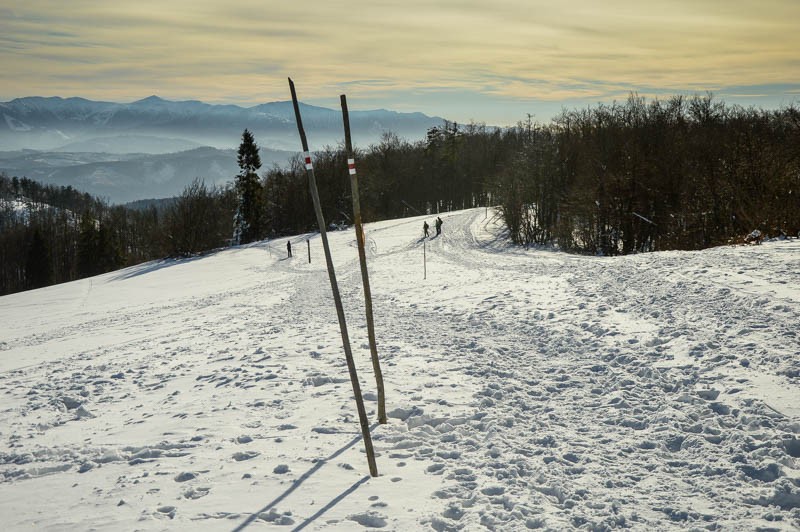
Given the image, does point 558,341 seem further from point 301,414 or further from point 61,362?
point 61,362

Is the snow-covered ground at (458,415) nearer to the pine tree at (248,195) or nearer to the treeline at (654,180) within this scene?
the treeline at (654,180)

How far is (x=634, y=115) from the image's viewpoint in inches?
1999

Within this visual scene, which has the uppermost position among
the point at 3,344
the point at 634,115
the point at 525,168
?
the point at 634,115

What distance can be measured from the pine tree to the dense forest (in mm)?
149

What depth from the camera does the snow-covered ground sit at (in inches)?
235

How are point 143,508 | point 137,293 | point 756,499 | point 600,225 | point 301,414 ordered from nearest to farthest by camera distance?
point 756,499, point 143,508, point 301,414, point 137,293, point 600,225

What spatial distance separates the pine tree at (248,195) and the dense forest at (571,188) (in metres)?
0.15

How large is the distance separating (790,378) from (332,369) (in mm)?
8970

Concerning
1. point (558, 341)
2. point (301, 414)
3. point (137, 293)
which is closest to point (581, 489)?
point (301, 414)

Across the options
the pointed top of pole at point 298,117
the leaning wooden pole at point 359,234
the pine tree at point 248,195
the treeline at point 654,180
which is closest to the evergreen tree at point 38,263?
the pine tree at point 248,195

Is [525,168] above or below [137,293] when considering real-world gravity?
above

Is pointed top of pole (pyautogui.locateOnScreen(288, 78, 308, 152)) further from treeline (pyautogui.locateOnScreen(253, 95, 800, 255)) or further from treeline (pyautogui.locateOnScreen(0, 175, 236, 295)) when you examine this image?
treeline (pyautogui.locateOnScreen(0, 175, 236, 295))

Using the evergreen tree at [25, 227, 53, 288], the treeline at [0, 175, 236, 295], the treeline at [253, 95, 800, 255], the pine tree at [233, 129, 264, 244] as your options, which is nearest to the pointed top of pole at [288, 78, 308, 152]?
the treeline at [253, 95, 800, 255]

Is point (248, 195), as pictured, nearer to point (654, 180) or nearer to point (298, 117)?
point (654, 180)
